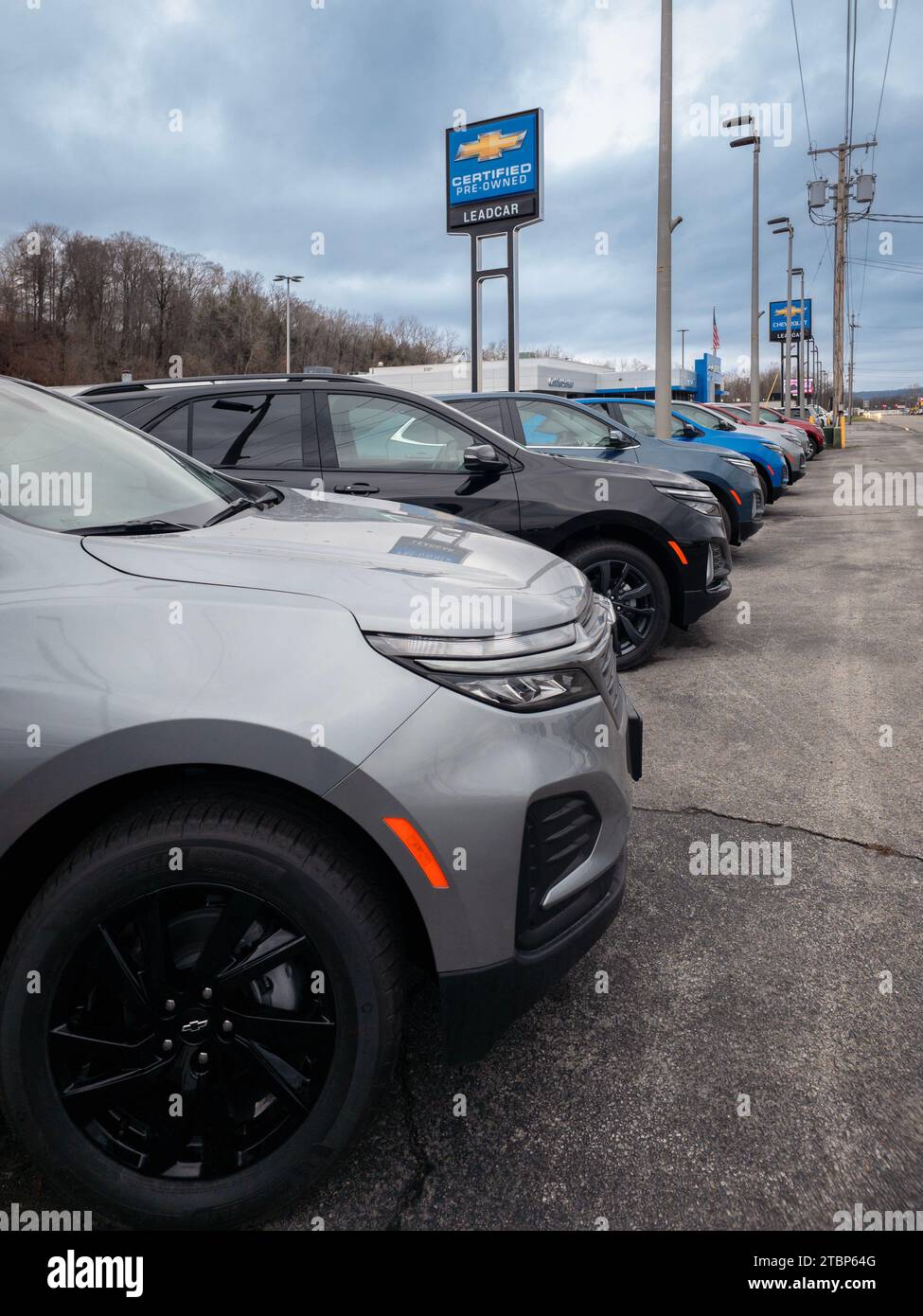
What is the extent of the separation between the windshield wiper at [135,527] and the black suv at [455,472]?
3186mm

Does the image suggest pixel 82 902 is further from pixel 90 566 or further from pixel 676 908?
pixel 676 908

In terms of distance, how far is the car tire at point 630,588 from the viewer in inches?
234

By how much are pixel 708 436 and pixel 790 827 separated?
1134 cm

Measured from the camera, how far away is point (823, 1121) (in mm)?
2109

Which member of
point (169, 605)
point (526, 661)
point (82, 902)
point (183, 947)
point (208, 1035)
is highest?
point (169, 605)

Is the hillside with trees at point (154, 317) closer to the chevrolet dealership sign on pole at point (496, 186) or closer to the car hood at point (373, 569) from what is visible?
the chevrolet dealership sign on pole at point (496, 186)

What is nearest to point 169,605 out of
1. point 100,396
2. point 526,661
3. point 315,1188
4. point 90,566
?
point 90,566

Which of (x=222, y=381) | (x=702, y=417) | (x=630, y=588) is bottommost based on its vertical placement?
(x=630, y=588)

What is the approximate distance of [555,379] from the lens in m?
59.2

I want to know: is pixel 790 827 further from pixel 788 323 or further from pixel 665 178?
pixel 788 323

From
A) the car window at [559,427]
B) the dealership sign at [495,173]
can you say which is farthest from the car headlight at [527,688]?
the dealership sign at [495,173]

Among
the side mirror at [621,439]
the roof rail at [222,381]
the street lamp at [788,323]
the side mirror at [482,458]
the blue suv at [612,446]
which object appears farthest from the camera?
the street lamp at [788,323]

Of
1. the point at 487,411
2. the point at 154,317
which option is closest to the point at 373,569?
the point at 487,411
